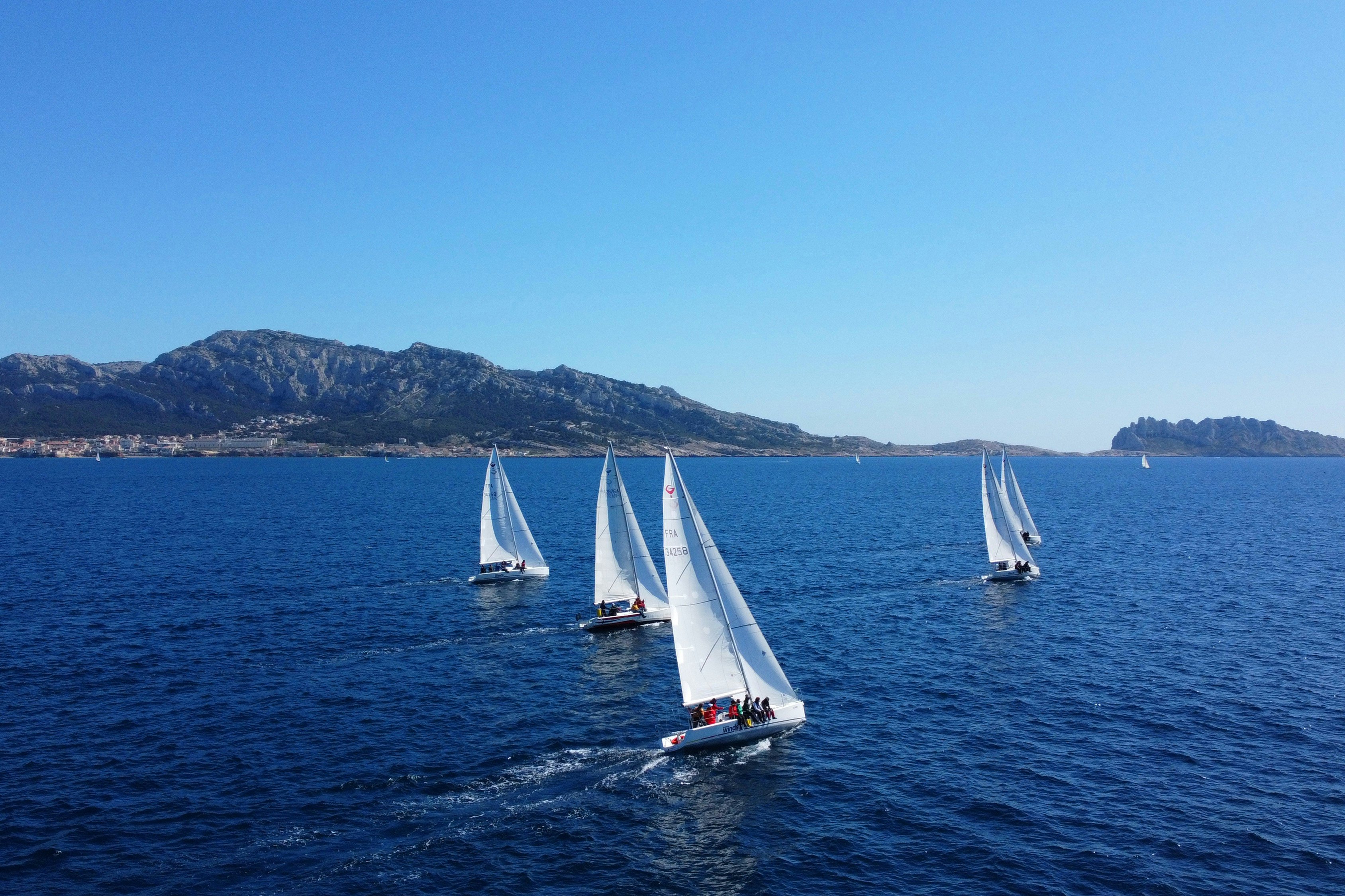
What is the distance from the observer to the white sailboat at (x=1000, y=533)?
73500 millimetres

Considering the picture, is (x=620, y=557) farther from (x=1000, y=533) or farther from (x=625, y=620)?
(x=1000, y=533)

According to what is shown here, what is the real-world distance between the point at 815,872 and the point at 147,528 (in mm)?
103475

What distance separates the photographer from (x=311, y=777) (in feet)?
105

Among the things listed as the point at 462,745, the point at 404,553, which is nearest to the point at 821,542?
the point at 404,553

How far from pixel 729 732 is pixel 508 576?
38567 millimetres

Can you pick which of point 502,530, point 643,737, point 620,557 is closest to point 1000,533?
point 620,557

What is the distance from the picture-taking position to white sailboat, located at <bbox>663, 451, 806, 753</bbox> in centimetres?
3844

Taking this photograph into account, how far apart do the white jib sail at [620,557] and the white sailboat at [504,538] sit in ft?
51.6

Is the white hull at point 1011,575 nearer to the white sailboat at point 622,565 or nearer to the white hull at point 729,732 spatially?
the white sailboat at point 622,565

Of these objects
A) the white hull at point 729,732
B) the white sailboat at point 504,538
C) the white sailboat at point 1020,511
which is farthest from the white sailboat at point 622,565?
the white sailboat at point 1020,511

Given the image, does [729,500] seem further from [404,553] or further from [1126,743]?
[1126,743]

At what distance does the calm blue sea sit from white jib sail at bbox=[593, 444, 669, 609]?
9.93ft

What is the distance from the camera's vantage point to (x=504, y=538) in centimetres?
7350

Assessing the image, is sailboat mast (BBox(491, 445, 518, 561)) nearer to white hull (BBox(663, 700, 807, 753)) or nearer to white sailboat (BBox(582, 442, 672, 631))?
white sailboat (BBox(582, 442, 672, 631))
